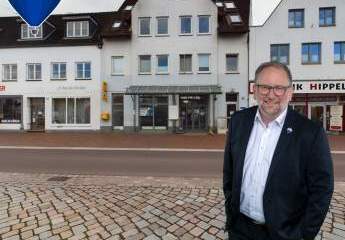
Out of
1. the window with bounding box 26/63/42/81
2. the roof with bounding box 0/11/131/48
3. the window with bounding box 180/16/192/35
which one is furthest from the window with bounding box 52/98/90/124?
the window with bounding box 180/16/192/35

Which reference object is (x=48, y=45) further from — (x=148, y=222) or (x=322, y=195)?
(x=322, y=195)

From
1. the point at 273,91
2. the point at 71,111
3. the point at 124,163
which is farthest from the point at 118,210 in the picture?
the point at 71,111

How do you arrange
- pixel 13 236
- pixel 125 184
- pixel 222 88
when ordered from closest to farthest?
pixel 13 236, pixel 125 184, pixel 222 88

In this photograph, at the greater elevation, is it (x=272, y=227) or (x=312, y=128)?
(x=312, y=128)

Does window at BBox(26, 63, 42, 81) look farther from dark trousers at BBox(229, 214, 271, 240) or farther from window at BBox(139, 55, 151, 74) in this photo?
dark trousers at BBox(229, 214, 271, 240)

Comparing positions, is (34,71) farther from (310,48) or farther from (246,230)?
(246,230)

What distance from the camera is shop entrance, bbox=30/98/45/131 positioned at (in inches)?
1133

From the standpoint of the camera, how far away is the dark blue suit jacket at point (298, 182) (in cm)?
241

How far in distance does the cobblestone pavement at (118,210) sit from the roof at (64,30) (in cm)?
2118

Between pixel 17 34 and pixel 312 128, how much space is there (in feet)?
104

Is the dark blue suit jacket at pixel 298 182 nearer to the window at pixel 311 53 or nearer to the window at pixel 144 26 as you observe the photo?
the window at pixel 311 53

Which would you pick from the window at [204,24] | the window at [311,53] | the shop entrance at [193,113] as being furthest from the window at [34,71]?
the window at [311,53]

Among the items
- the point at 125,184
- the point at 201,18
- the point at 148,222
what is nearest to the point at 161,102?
the point at 201,18

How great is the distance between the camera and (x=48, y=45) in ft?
93.2
